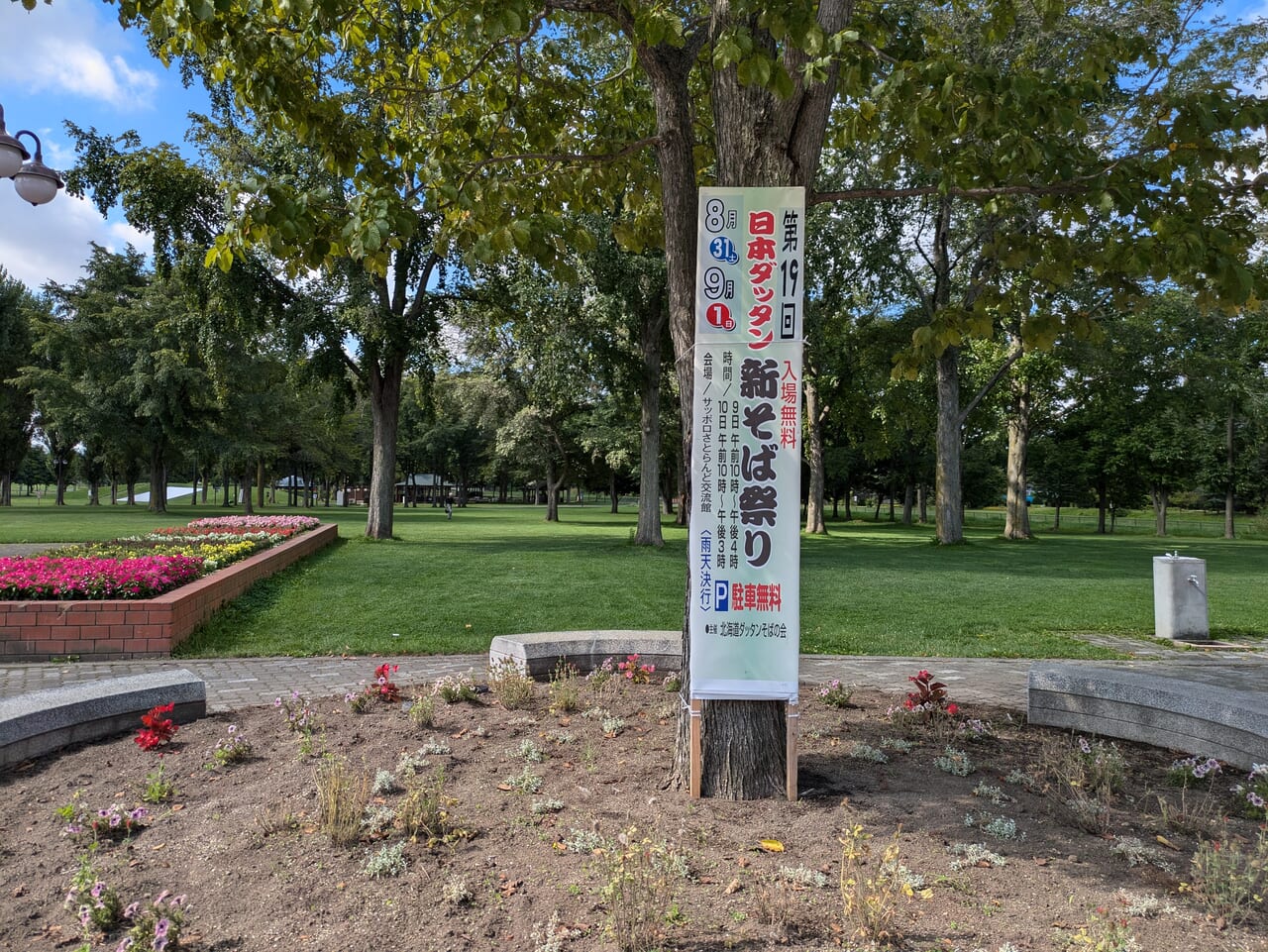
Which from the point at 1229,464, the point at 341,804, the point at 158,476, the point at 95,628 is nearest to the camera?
the point at 341,804

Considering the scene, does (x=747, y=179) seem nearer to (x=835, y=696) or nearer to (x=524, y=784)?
(x=524, y=784)

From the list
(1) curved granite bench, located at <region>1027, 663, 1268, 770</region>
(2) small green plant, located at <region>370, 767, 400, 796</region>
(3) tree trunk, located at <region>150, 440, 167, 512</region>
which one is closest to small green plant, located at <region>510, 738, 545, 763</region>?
(2) small green plant, located at <region>370, 767, 400, 796</region>

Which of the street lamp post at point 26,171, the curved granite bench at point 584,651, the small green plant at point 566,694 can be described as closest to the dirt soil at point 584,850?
the small green plant at point 566,694

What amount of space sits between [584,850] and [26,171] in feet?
29.7

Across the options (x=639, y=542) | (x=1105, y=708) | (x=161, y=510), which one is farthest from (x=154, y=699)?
(x=161, y=510)

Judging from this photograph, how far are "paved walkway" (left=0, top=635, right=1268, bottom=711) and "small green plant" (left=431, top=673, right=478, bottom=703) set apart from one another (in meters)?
0.93

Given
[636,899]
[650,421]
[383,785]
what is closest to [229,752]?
[383,785]

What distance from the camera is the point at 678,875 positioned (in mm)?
2986

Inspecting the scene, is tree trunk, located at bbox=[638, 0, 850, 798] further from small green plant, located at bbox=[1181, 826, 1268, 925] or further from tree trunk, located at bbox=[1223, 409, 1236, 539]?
tree trunk, located at bbox=[1223, 409, 1236, 539]

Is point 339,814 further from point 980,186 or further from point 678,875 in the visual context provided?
point 980,186

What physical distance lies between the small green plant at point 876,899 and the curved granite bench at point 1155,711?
108 inches

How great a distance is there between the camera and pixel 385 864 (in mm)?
3115

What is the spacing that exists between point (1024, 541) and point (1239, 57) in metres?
15.3

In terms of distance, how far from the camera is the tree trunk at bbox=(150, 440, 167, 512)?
129ft
